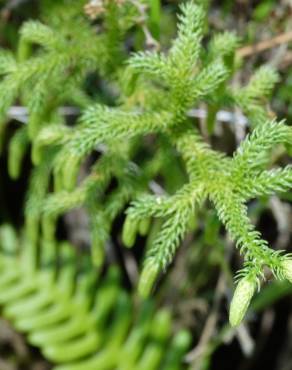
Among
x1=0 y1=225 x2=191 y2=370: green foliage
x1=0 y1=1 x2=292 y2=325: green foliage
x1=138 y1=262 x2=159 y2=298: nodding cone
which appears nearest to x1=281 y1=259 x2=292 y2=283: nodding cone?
x1=0 y1=1 x2=292 y2=325: green foliage

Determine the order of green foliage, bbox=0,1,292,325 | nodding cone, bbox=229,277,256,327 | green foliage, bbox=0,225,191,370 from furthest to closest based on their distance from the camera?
green foliage, bbox=0,225,191,370
green foliage, bbox=0,1,292,325
nodding cone, bbox=229,277,256,327

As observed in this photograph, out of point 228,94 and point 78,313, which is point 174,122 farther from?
point 78,313

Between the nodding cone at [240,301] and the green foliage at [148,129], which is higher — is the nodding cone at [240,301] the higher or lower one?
the lower one

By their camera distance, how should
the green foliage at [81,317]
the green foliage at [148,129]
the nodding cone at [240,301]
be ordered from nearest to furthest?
1. the nodding cone at [240,301]
2. the green foliage at [148,129]
3. the green foliage at [81,317]

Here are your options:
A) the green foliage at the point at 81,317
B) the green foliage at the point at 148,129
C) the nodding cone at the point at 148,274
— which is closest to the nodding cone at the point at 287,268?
the green foliage at the point at 148,129

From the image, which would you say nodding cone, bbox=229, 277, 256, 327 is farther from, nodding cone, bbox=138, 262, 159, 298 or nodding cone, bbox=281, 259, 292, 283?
nodding cone, bbox=138, 262, 159, 298

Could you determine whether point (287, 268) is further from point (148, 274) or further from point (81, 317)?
point (81, 317)

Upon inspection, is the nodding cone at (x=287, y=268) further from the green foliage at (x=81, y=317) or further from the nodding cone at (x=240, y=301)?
the green foliage at (x=81, y=317)

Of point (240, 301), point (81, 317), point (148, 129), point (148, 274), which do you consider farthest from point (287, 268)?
point (81, 317)
